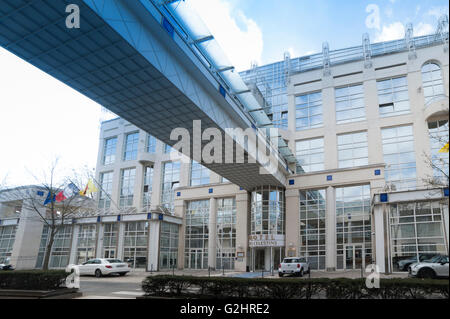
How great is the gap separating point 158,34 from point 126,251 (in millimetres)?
26984

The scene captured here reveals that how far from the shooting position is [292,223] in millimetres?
32125

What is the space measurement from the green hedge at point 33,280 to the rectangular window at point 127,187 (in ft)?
95.3

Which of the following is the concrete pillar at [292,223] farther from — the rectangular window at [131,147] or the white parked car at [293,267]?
the rectangular window at [131,147]

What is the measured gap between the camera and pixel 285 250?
31641 mm

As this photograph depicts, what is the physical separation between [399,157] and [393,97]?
5656 millimetres

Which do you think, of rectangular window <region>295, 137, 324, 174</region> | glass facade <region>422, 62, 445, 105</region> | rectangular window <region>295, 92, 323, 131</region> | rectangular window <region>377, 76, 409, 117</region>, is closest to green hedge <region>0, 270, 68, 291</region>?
rectangular window <region>295, 137, 324, 174</region>

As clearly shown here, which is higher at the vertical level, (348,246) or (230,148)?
(230,148)

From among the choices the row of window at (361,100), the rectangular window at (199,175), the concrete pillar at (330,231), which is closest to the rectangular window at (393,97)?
the row of window at (361,100)

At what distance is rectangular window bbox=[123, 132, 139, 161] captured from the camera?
146 feet

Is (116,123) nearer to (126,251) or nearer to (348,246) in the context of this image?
(126,251)

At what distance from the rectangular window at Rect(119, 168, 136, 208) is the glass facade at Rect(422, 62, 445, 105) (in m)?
32.1

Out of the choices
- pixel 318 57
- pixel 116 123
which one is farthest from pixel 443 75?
pixel 116 123

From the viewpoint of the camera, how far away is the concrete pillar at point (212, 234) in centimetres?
3483
